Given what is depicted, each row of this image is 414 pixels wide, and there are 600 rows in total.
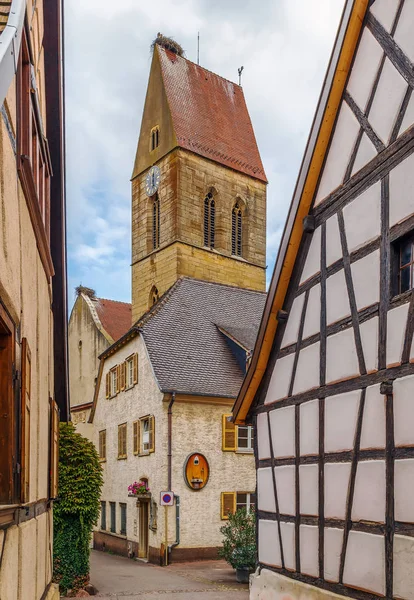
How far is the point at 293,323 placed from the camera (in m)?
9.46

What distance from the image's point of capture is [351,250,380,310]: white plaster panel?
761 centimetres

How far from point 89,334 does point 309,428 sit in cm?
3683

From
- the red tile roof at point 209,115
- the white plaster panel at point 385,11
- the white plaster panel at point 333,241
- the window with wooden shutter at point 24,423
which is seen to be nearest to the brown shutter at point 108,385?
the red tile roof at point 209,115

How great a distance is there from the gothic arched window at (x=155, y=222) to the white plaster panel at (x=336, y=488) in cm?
3430

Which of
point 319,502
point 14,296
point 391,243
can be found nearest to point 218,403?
point 319,502

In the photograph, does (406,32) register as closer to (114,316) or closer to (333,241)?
(333,241)

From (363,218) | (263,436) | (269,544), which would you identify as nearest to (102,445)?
(263,436)

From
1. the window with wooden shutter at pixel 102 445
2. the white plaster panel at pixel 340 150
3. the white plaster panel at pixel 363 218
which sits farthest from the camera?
the window with wooden shutter at pixel 102 445

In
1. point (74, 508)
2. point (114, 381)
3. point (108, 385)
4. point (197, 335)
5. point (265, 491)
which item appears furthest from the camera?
point (108, 385)

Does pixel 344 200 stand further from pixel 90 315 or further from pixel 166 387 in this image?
pixel 90 315

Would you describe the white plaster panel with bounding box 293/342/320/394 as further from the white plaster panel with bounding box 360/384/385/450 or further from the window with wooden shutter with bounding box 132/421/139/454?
the window with wooden shutter with bounding box 132/421/139/454

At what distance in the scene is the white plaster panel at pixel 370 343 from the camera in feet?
24.5

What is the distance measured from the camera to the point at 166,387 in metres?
→ 22.2

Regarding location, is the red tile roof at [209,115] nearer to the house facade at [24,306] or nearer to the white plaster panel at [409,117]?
the house facade at [24,306]
